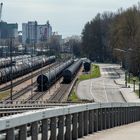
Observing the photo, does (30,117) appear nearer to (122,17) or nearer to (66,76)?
(66,76)

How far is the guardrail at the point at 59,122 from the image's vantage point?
9.78 metres

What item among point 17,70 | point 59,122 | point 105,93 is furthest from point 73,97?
point 59,122

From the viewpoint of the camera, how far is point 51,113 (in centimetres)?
1183

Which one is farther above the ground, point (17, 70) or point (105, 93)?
point (17, 70)

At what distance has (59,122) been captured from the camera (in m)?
12.6

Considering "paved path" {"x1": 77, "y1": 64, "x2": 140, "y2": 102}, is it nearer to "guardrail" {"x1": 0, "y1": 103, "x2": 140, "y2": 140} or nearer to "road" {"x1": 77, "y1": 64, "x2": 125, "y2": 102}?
"road" {"x1": 77, "y1": 64, "x2": 125, "y2": 102}

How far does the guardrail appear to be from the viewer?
9.78m

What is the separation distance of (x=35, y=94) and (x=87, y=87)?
65.9 ft

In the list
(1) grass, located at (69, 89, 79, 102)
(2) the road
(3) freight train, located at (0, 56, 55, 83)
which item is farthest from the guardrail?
(3) freight train, located at (0, 56, 55, 83)

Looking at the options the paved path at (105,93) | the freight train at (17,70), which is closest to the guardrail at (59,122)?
the paved path at (105,93)

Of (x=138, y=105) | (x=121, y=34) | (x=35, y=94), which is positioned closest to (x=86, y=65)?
(x=121, y=34)

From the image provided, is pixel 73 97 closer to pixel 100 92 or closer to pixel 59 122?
pixel 100 92

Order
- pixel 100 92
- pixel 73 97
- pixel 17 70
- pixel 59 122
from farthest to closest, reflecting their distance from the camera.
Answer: pixel 17 70
pixel 100 92
pixel 73 97
pixel 59 122

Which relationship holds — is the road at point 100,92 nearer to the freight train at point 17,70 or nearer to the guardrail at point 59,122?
the freight train at point 17,70
